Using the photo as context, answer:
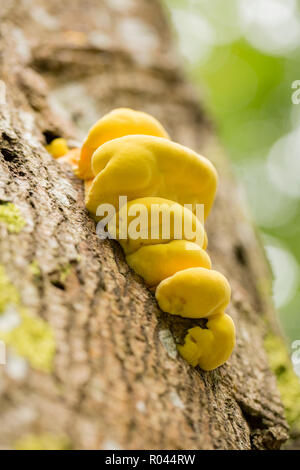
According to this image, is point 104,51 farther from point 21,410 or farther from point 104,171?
point 21,410

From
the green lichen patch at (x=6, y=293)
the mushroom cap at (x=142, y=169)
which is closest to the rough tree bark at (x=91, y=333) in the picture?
the green lichen patch at (x=6, y=293)

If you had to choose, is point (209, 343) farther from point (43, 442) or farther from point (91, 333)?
point (43, 442)

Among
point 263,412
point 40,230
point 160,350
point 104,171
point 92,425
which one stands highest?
point 104,171

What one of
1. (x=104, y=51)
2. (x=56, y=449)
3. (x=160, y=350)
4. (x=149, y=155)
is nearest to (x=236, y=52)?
(x=104, y=51)

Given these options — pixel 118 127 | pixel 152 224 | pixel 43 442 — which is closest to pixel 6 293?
pixel 43 442

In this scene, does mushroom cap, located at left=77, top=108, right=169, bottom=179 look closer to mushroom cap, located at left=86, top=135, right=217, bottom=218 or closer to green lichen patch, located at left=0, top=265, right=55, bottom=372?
mushroom cap, located at left=86, top=135, right=217, bottom=218

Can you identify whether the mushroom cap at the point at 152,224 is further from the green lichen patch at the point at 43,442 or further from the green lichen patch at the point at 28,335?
the green lichen patch at the point at 43,442
